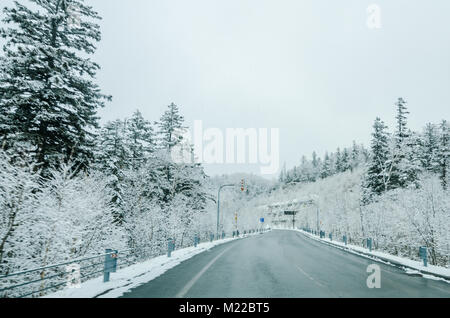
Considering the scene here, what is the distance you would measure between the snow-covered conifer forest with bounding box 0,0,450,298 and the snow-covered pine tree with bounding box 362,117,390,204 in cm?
13

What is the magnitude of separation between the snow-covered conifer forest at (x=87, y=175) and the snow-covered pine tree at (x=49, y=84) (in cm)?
5

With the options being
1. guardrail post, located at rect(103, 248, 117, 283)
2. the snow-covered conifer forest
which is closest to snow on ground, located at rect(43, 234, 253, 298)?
guardrail post, located at rect(103, 248, 117, 283)

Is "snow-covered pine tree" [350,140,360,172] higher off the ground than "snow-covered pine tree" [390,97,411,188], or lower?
higher

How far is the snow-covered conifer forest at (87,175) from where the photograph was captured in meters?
10.8

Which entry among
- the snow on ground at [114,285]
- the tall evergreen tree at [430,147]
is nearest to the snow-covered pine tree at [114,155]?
the snow on ground at [114,285]

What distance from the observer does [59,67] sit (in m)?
13.4

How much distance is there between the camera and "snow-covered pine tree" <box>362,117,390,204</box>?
115 ft

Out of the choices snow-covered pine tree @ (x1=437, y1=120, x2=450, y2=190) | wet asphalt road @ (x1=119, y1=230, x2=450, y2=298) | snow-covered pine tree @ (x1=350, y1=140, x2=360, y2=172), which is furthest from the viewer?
snow-covered pine tree @ (x1=350, y1=140, x2=360, y2=172)

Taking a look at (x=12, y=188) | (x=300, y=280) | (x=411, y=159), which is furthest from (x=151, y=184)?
(x=411, y=159)

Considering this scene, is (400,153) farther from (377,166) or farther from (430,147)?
(430,147)

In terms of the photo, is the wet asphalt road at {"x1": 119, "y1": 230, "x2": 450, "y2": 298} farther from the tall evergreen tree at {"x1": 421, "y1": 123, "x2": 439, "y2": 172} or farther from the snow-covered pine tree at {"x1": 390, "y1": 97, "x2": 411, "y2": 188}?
the tall evergreen tree at {"x1": 421, "y1": 123, "x2": 439, "y2": 172}

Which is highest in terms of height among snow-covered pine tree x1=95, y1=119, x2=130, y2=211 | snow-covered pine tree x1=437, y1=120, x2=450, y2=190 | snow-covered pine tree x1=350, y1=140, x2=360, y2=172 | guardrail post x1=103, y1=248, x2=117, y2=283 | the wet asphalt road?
snow-covered pine tree x1=350, y1=140, x2=360, y2=172

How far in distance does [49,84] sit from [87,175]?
307 inches

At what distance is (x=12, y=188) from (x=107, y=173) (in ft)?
44.5
